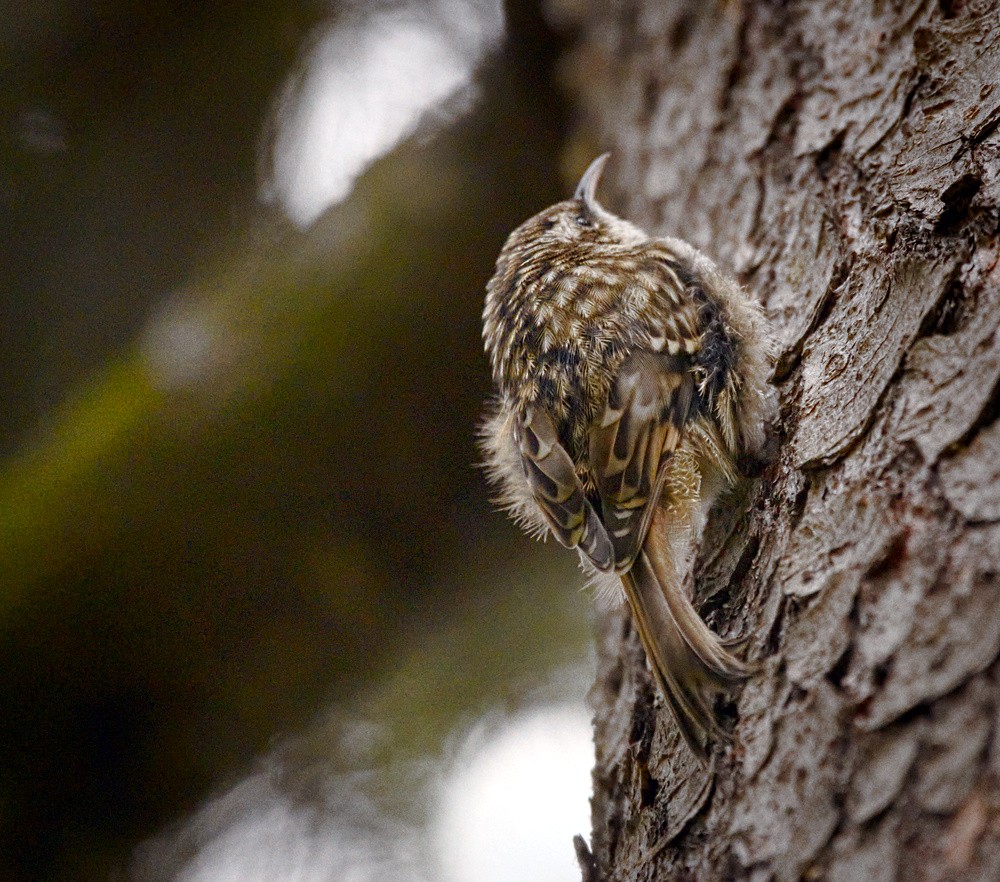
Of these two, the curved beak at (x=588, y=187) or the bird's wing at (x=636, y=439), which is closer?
the bird's wing at (x=636, y=439)

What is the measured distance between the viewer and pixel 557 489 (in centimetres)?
175

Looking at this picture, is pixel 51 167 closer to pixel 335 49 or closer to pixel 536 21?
pixel 335 49

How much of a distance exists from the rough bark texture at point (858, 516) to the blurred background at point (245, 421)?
67 centimetres

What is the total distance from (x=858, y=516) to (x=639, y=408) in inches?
21.8

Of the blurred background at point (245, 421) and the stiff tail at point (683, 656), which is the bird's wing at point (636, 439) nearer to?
the stiff tail at point (683, 656)

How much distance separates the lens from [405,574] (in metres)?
2.42

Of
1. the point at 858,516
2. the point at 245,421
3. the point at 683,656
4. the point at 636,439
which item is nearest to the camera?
the point at 858,516

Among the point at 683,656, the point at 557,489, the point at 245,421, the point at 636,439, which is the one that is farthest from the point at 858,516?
the point at 245,421

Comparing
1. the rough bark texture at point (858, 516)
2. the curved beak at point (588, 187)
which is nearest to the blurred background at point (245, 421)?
the curved beak at point (588, 187)

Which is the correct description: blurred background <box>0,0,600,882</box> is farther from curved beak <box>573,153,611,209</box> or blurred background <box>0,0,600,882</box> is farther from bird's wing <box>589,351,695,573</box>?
bird's wing <box>589,351,695,573</box>

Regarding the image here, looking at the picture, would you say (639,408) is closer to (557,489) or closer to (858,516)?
(557,489)

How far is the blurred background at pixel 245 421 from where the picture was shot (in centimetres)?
203

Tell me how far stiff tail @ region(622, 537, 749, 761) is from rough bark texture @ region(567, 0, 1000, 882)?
4cm

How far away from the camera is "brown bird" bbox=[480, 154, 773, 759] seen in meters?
1.54
